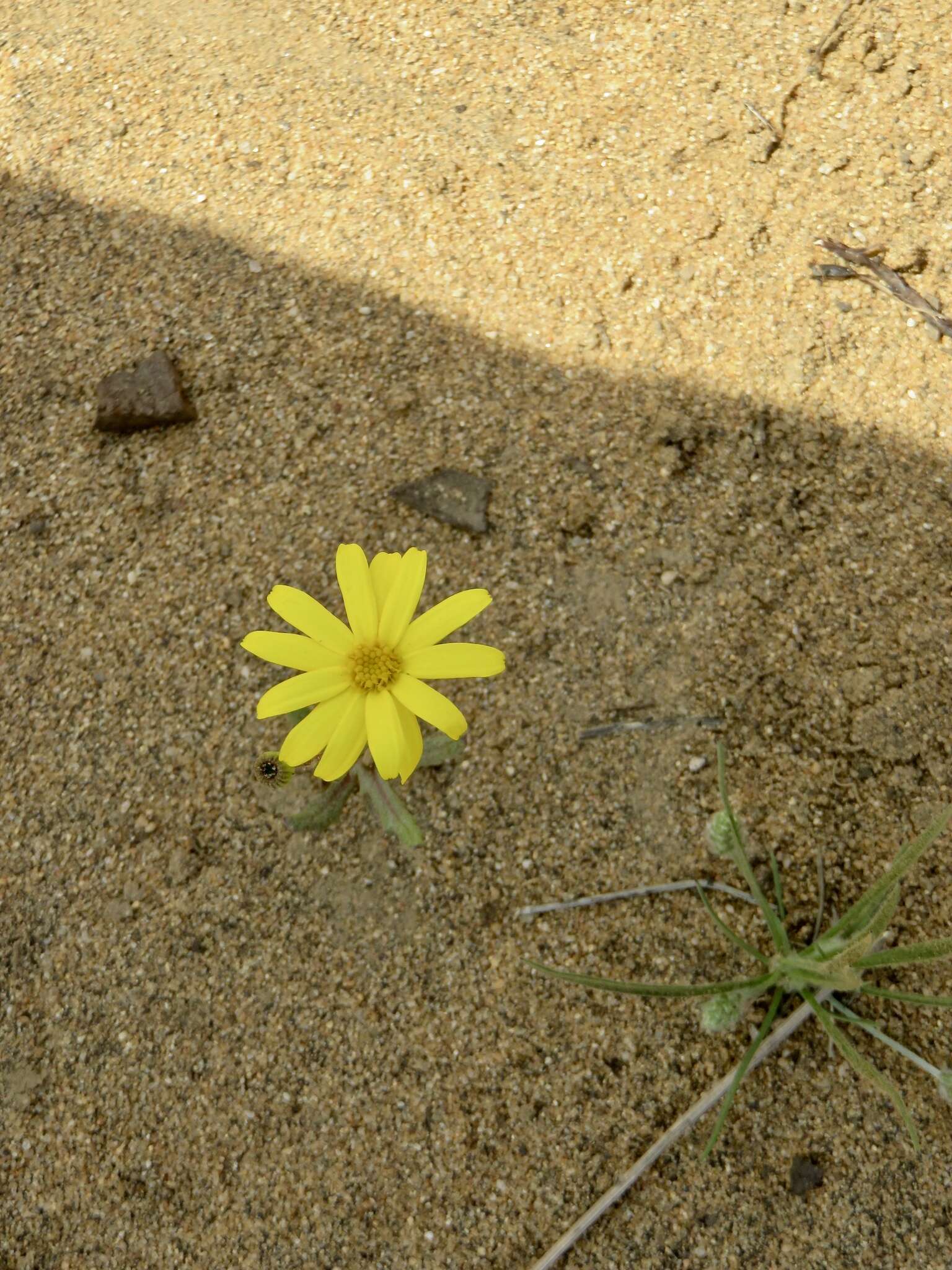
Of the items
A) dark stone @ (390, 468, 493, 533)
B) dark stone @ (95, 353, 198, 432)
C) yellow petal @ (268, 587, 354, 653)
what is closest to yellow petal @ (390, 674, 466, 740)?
yellow petal @ (268, 587, 354, 653)

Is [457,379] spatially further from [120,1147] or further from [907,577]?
[120,1147]

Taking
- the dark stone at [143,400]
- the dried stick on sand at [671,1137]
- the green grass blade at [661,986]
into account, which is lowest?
the dried stick on sand at [671,1137]

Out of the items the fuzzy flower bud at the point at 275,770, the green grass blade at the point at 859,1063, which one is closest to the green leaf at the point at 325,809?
the fuzzy flower bud at the point at 275,770

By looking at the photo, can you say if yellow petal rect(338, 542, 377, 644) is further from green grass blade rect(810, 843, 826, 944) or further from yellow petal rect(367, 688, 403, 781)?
green grass blade rect(810, 843, 826, 944)

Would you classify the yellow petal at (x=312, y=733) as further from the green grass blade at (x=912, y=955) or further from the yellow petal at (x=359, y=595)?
the green grass blade at (x=912, y=955)

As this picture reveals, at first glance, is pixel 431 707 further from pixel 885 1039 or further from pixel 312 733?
Result: pixel 885 1039

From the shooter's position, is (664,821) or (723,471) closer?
(664,821)

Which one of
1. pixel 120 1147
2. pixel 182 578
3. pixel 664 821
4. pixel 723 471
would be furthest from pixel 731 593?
pixel 120 1147
